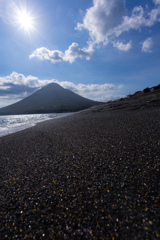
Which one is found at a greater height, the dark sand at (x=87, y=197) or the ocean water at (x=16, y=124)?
the ocean water at (x=16, y=124)

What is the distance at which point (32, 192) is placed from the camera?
3994 millimetres

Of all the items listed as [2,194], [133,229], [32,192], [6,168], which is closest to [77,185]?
[32,192]

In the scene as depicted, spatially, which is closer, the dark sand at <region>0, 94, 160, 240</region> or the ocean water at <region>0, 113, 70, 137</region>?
the dark sand at <region>0, 94, 160, 240</region>

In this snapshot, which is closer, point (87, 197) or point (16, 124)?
point (87, 197)

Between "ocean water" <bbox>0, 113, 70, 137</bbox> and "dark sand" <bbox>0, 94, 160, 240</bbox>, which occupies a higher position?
"ocean water" <bbox>0, 113, 70, 137</bbox>

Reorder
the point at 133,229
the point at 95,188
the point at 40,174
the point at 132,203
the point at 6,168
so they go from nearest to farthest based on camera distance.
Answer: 1. the point at 133,229
2. the point at 132,203
3. the point at 95,188
4. the point at 40,174
5. the point at 6,168

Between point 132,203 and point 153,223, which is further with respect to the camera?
point 132,203

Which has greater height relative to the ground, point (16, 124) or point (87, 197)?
point (16, 124)

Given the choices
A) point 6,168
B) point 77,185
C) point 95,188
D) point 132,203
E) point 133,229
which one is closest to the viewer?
point 133,229

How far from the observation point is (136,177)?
3.80 metres

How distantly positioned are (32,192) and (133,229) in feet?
10.8

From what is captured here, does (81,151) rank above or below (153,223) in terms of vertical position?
above

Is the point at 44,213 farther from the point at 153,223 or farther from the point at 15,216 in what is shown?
the point at 153,223

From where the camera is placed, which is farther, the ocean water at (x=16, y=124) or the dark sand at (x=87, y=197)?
the ocean water at (x=16, y=124)
